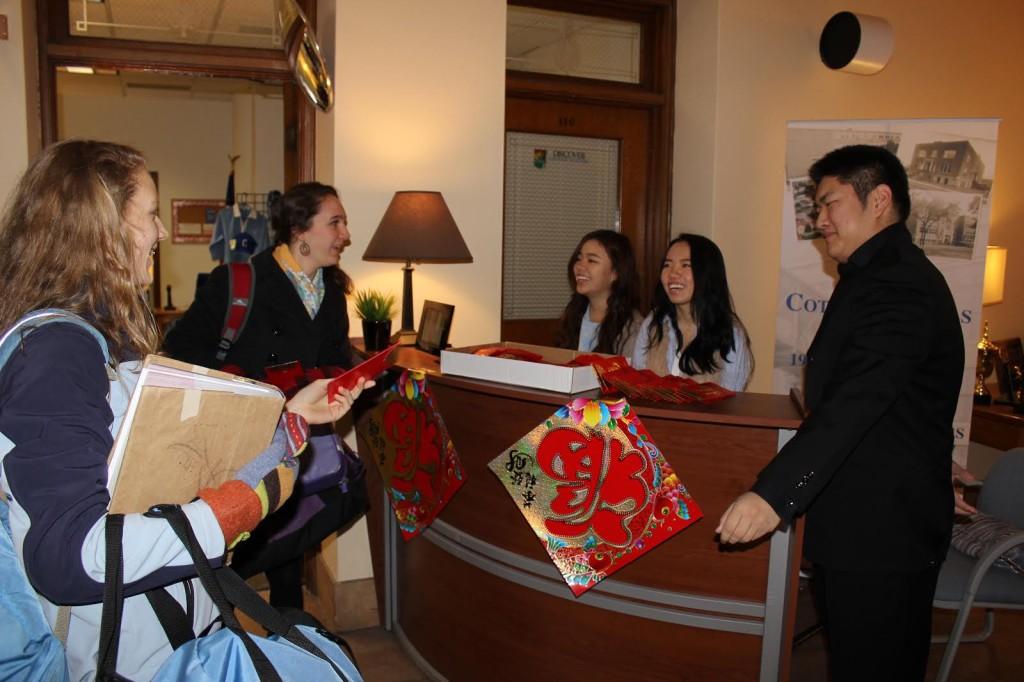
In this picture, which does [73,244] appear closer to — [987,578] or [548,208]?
[987,578]

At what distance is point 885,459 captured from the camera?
74.8 inches

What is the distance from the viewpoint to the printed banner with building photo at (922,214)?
3.90 m

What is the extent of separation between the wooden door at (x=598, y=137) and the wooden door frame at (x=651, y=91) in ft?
0.09

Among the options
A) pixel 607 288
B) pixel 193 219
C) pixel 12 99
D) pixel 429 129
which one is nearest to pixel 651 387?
pixel 607 288

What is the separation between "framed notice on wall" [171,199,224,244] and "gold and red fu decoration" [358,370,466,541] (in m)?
7.05

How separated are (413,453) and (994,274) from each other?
3.56 m

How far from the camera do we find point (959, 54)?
4.63m

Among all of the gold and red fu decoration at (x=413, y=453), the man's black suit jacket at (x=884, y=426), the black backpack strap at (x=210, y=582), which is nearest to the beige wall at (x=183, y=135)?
the gold and red fu decoration at (x=413, y=453)

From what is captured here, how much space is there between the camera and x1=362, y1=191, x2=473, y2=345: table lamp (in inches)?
127

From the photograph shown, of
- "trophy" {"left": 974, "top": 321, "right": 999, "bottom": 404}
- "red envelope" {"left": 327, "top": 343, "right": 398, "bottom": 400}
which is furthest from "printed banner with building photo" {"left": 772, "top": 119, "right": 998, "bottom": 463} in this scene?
"red envelope" {"left": 327, "top": 343, "right": 398, "bottom": 400}

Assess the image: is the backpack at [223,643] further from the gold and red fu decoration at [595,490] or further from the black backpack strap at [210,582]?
the gold and red fu decoration at [595,490]

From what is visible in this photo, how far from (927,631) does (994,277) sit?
323 centimetres

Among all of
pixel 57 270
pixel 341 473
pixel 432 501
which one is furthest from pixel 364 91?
pixel 57 270

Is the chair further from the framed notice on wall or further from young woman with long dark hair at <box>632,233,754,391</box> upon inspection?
the framed notice on wall
